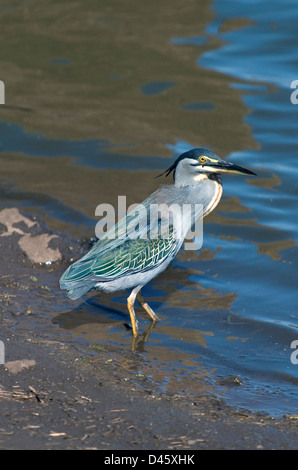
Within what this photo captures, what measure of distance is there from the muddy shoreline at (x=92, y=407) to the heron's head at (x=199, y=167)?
78.0 inches

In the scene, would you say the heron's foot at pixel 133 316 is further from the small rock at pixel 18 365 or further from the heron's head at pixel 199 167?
the small rock at pixel 18 365

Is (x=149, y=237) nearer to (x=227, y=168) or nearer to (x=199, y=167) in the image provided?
(x=199, y=167)

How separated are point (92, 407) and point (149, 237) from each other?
8.16 ft

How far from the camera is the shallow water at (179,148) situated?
7395 millimetres

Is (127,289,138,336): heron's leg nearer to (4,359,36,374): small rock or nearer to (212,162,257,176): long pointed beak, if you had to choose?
(212,162,257,176): long pointed beak

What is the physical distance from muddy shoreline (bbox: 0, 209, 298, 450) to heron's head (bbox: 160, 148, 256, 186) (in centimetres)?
198

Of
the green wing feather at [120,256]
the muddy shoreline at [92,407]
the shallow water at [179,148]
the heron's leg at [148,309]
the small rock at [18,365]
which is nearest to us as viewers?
the muddy shoreline at [92,407]

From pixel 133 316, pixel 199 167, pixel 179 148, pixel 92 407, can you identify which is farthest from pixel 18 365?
pixel 179 148

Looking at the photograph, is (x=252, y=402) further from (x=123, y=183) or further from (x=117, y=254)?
(x=123, y=183)

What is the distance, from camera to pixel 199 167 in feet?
25.5

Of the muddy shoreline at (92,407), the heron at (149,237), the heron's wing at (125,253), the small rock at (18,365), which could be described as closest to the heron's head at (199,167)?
the heron at (149,237)

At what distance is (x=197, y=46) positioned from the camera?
14.8 metres
